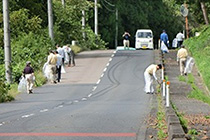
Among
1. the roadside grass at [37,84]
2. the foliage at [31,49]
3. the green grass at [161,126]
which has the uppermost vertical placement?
the foliage at [31,49]

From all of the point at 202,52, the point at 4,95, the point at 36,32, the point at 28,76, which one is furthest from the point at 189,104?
the point at 36,32

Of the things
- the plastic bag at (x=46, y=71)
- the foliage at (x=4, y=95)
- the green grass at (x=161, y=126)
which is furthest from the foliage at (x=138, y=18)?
the green grass at (x=161, y=126)

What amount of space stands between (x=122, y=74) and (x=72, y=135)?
2385cm

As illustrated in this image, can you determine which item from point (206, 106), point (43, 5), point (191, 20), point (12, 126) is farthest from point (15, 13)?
point (191, 20)

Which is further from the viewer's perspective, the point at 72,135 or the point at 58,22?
the point at 58,22

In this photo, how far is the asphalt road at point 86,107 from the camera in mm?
15172

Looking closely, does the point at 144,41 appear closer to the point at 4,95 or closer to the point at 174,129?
the point at 4,95

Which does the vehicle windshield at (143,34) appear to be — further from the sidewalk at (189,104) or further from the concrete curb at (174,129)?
the concrete curb at (174,129)

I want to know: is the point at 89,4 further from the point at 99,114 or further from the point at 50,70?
the point at 99,114

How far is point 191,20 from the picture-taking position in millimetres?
87375

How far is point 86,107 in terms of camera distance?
22406 millimetres

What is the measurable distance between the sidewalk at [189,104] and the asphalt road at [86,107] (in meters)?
1.20

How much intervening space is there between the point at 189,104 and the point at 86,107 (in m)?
3.77

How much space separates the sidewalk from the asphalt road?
1.20 m
